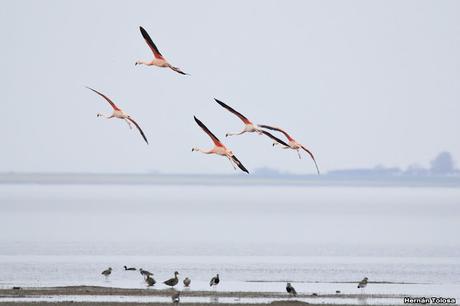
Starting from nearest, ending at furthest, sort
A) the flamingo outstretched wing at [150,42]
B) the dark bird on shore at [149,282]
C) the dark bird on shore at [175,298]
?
1. the flamingo outstretched wing at [150,42]
2. the dark bird on shore at [175,298]
3. the dark bird on shore at [149,282]

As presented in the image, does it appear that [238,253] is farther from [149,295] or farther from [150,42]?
[150,42]

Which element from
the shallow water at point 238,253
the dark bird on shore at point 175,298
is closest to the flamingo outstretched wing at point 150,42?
the dark bird on shore at point 175,298

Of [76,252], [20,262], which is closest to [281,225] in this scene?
[76,252]

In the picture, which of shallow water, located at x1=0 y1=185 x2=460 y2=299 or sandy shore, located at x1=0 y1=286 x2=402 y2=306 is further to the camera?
shallow water, located at x1=0 y1=185 x2=460 y2=299

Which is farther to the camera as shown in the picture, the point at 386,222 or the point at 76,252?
the point at 386,222

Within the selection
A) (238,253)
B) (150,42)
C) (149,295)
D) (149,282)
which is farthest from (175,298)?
(238,253)

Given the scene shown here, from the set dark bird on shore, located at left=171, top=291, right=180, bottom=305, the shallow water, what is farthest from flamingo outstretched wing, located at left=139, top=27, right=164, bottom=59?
the shallow water

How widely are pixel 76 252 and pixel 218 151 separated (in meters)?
31.9

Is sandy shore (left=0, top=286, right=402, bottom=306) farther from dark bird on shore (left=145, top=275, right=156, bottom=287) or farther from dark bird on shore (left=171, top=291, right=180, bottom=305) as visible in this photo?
dark bird on shore (left=145, top=275, right=156, bottom=287)

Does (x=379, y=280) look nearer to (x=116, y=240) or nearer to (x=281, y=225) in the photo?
(x=116, y=240)

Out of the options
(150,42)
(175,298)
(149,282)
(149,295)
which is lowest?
(175,298)

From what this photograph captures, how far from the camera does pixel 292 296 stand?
38.9m

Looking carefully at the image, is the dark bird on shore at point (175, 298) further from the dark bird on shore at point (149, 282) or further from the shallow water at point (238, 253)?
the dark bird on shore at point (149, 282)

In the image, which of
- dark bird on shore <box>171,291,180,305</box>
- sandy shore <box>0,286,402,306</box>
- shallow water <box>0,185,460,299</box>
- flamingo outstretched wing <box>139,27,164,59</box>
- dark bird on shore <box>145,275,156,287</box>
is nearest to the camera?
flamingo outstretched wing <box>139,27,164,59</box>
